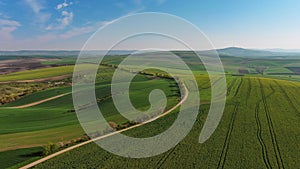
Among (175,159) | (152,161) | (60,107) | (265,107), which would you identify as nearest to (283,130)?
(265,107)

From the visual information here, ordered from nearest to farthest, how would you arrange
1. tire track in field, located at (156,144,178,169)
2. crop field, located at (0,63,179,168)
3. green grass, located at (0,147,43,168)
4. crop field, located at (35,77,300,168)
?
1. tire track in field, located at (156,144,178,169)
2. crop field, located at (35,77,300,168)
3. green grass, located at (0,147,43,168)
4. crop field, located at (0,63,179,168)

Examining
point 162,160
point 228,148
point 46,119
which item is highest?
point 46,119

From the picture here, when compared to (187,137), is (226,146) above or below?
below

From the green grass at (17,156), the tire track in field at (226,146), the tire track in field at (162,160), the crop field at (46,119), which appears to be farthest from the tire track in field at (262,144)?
the green grass at (17,156)

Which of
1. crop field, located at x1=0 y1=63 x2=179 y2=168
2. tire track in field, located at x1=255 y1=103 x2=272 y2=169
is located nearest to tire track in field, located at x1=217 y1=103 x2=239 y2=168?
tire track in field, located at x1=255 y1=103 x2=272 y2=169

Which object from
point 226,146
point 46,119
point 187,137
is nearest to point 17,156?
point 46,119

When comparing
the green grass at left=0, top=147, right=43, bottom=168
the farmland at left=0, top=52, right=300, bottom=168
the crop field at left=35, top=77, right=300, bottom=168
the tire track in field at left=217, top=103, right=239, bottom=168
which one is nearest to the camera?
the crop field at left=35, top=77, right=300, bottom=168

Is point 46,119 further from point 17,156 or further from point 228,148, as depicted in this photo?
point 228,148

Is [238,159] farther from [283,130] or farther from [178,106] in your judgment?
[178,106]

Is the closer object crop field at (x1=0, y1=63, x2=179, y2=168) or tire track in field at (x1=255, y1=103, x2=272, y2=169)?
tire track in field at (x1=255, y1=103, x2=272, y2=169)

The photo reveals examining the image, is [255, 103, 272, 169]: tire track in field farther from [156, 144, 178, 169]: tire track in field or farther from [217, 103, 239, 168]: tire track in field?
[156, 144, 178, 169]: tire track in field
